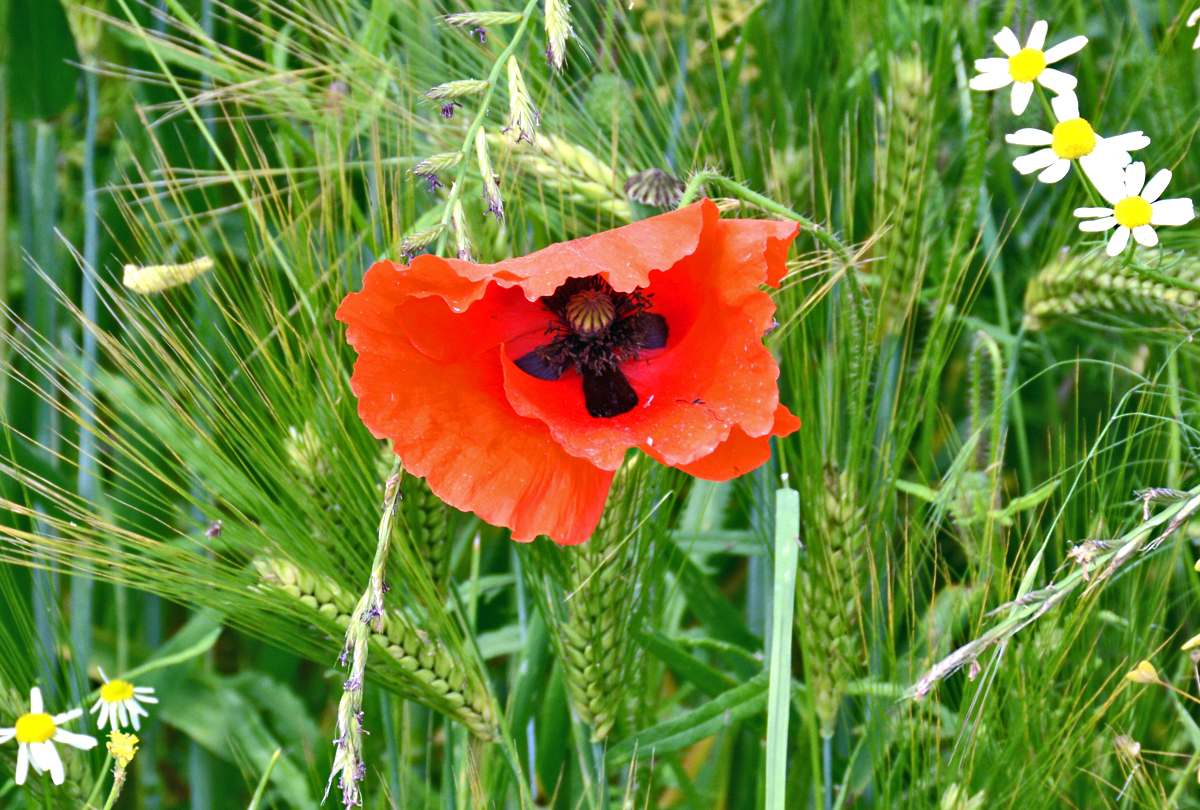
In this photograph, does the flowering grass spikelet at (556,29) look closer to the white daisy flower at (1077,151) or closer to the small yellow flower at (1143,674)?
the white daisy flower at (1077,151)

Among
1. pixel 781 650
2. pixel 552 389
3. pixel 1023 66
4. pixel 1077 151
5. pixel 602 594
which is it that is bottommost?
pixel 781 650

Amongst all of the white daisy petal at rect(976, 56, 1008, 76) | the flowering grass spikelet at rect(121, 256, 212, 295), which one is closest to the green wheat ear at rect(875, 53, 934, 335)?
the white daisy petal at rect(976, 56, 1008, 76)

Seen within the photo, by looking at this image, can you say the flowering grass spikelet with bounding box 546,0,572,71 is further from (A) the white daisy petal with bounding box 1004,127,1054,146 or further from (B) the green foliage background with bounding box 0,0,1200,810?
(A) the white daisy petal with bounding box 1004,127,1054,146

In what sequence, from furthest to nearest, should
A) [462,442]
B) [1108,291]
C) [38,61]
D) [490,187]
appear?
[38,61], [1108,291], [462,442], [490,187]

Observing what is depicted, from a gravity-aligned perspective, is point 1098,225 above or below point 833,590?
above

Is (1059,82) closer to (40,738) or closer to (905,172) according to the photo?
(905,172)

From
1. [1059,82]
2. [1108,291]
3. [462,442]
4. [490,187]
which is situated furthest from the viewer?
[1108,291]

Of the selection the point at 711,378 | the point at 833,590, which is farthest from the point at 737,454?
the point at 833,590

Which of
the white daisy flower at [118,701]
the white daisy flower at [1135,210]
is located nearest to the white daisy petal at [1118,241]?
the white daisy flower at [1135,210]
